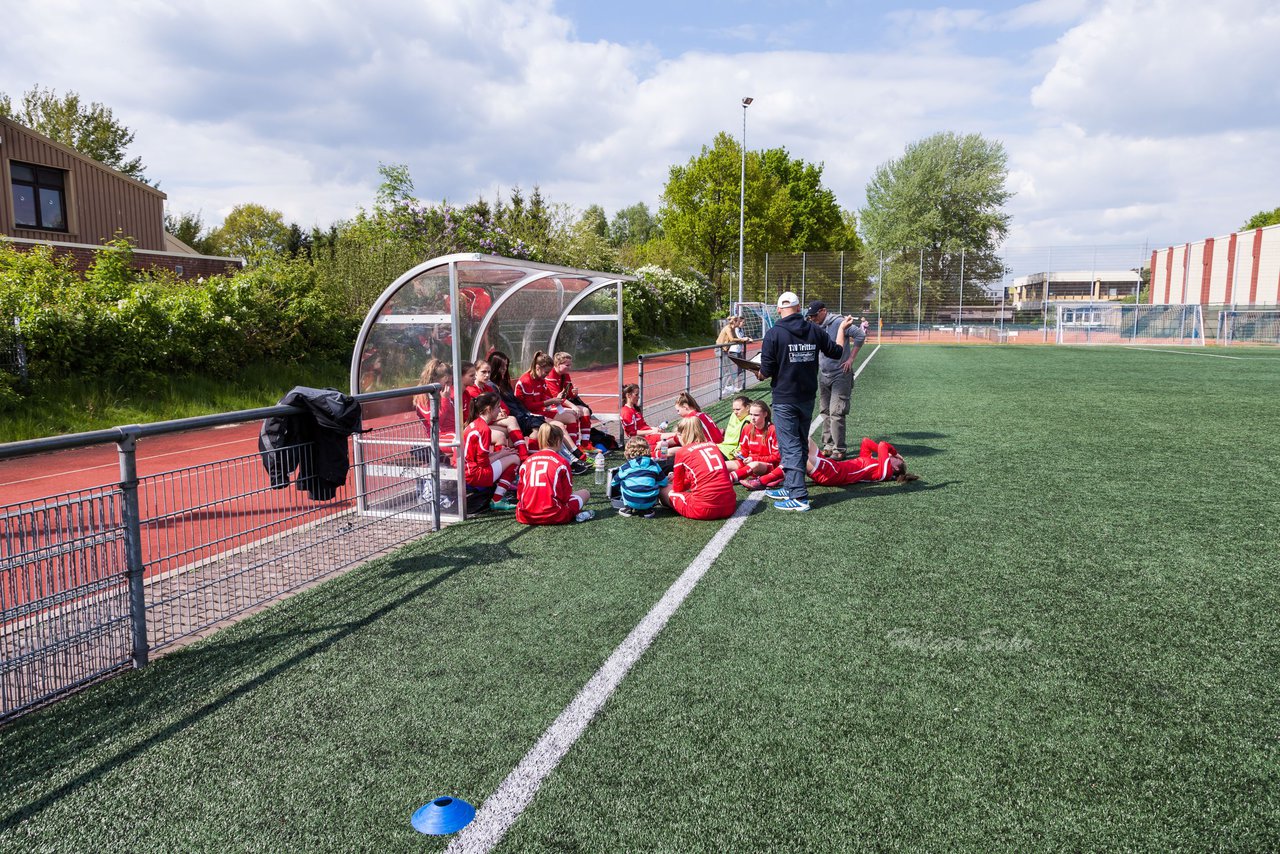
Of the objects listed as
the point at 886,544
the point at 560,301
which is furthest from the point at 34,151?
the point at 886,544

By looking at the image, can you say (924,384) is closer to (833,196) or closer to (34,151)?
(34,151)

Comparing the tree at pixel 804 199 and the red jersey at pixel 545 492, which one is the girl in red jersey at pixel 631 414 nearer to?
the red jersey at pixel 545 492

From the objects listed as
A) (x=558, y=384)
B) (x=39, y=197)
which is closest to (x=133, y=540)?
(x=558, y=384)

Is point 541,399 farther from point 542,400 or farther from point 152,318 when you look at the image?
point 152,318

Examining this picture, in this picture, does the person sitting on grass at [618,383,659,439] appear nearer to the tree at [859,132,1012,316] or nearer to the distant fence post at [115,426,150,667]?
the distant fence post at [115,426,150,667]

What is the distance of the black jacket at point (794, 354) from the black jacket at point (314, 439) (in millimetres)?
3534

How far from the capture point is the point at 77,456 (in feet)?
33.2

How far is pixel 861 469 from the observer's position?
792 cm

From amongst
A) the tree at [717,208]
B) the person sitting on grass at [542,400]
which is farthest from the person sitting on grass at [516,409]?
the tree at [717,208]

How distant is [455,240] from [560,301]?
11.4m

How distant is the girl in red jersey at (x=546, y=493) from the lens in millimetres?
6398

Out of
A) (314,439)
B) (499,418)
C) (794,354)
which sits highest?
(794,354)

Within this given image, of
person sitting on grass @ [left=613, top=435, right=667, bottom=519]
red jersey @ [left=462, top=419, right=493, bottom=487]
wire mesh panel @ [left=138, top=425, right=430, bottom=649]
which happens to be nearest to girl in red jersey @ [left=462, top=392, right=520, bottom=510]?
red jersey @ [left=462, top=419, right=493, bottom=487]

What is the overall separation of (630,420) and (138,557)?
6.89 metres
